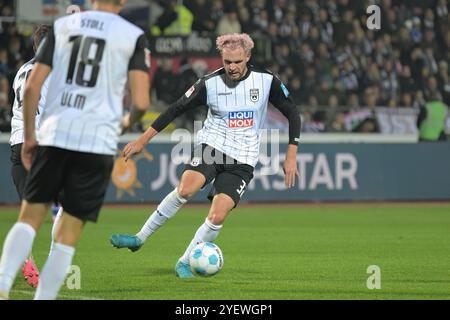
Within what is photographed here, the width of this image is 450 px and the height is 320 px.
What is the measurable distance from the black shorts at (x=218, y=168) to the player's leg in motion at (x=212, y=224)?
0.16 metres

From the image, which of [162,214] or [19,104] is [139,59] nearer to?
[19,104]

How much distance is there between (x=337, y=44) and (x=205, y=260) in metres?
14.8

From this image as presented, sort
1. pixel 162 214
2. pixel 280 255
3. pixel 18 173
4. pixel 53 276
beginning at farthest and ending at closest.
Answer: pixel 280 255, pixel 162 214, pixel 18 173, pixel 53 276

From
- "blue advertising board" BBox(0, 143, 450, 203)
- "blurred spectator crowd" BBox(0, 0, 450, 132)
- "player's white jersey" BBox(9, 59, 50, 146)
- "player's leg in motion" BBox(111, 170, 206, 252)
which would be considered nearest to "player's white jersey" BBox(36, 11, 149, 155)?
"player's white jersey" BBox(9, 59, 50, 146)

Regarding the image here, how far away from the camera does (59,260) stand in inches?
234

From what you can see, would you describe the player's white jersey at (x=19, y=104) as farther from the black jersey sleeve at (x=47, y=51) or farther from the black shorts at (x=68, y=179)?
the black shorts at (x=68, y=179)

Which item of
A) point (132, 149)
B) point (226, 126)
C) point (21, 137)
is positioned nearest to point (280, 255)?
point (226, 126)

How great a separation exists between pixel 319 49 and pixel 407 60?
225 cm

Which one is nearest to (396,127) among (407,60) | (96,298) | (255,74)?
(407,60)

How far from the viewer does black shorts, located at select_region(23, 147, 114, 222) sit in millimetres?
5984

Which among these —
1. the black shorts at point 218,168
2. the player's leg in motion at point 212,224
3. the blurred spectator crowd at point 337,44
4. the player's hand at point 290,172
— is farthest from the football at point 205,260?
the blurred spectator crowd at point 337,44

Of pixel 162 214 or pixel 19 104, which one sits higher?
pixel 19 104

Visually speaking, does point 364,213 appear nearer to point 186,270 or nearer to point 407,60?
point 407,60

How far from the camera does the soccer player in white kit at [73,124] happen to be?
235 inches
